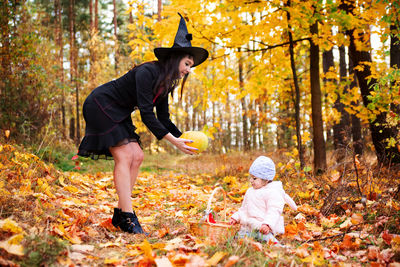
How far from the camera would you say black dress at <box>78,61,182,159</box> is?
2.92m

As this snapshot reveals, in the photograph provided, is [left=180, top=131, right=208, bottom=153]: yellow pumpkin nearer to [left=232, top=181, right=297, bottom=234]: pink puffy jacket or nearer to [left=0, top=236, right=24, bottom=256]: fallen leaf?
[left=232, top=181, right=297, bottom=234]: pink puffy jacket

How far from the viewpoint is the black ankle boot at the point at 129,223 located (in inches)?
117

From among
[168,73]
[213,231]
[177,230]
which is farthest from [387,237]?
[168,73]

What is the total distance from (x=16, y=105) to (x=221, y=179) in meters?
4.70

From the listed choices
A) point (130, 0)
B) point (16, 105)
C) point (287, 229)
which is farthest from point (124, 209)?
point (16, 105)

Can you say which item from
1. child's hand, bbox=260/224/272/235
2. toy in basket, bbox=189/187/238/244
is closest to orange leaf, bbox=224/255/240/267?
toy in basket, bbox=189/187/238/244

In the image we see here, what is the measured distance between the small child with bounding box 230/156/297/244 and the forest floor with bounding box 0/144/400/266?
0.22 m

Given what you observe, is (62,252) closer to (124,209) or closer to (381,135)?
(124,209)

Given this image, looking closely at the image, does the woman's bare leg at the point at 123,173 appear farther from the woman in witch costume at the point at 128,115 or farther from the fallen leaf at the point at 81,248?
the fallen leaf at the point at 81,248

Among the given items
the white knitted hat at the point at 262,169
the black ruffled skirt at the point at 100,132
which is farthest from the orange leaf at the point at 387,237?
the black ruffled skirt at the point at 100,132

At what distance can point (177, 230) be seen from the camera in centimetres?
297

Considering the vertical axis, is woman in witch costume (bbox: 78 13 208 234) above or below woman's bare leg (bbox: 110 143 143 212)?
above

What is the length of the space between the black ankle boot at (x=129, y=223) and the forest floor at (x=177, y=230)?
81 millimetres

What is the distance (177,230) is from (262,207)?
2.66 feet
